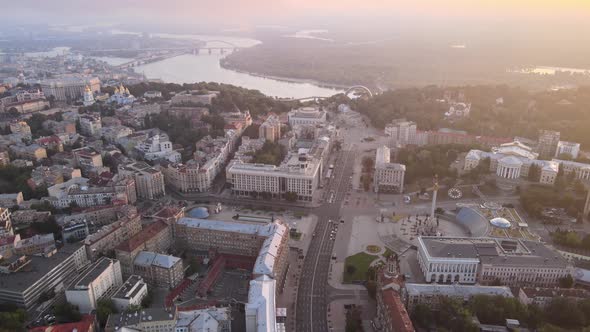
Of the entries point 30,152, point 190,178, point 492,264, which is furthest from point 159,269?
point 30,152

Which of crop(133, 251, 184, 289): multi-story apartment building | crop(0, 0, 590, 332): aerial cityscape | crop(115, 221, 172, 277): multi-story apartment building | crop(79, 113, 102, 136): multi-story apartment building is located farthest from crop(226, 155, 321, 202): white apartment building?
crop(79, 113, 102, 136): multi-story apartment building

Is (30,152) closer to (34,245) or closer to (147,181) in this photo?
(147,181)

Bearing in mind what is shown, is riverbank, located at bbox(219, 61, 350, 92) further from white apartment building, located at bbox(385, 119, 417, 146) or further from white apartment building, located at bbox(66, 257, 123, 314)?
white apartment building, located at bbox(66, 257, 123, 314)

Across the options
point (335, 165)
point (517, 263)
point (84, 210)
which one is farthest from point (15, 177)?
point (517, 263)

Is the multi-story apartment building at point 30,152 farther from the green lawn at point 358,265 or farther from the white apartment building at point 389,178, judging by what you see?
the green lawn at point 358,265

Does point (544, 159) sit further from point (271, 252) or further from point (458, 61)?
point (458, 61)

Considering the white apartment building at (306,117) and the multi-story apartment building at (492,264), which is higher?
the white apartment building at (306,117)

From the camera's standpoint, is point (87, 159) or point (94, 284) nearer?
point (94, 284)

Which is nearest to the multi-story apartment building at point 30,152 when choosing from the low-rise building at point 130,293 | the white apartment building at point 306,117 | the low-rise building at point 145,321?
the low-rise building at point 130,293
